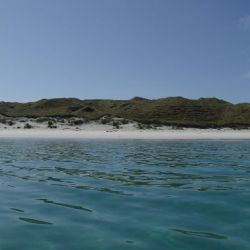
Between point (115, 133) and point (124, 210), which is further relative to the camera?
point (115, 133)

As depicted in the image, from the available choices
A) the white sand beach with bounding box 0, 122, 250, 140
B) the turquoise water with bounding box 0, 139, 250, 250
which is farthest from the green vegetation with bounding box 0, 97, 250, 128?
the turquoise water with bounding box 0, 139, 250, 250

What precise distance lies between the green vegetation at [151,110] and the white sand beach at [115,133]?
235 inches

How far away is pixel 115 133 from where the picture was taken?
41.9 meters

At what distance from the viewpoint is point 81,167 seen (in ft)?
49.0

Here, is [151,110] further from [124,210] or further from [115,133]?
[124,210]

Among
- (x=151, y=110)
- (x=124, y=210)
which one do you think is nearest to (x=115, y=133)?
(x=151, y=110)

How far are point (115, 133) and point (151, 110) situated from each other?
2225 centimetres

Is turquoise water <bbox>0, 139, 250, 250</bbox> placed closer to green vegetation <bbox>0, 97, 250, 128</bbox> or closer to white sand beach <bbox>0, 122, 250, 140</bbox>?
white sand beach <bbox>0, 122, 250, 140</bbox>

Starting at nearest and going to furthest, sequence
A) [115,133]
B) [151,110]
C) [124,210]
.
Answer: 1. [124,210]
2. [115,133]
3. [151,110]

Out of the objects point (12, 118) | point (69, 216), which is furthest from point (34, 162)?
point (12, 118)

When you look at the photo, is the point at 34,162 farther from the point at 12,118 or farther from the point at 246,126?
the point at 246,126

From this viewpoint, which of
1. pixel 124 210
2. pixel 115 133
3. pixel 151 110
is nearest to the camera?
pixel 124 210

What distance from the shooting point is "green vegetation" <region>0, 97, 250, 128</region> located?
58.4m

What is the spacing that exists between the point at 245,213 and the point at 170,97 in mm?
66050
